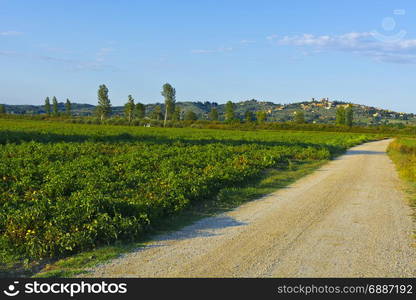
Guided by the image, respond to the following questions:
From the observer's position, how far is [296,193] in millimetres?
15266

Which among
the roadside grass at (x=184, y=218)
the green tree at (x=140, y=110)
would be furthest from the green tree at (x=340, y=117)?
the roadside grass at (x=184, y=218)

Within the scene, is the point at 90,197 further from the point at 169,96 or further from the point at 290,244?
the point at 169,96

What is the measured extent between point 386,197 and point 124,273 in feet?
36.4

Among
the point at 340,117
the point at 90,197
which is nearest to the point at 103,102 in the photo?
the point at 340,117

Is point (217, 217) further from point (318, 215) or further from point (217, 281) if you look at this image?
point (217, 281)

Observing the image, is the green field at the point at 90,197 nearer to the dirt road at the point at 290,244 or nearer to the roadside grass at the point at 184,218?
the roadside grass at the point at 184,218

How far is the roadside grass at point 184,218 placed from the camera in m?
7.43

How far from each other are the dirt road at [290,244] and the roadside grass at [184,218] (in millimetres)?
357

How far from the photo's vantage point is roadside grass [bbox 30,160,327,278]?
7430 millimetres

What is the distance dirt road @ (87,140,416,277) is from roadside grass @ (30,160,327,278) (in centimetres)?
36

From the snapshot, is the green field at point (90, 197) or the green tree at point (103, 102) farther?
the green tree at point (103, 102)

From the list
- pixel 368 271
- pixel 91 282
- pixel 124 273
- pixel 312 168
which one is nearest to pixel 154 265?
pixel 124 273

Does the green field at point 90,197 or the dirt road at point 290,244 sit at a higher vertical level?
the green field at point 90,197

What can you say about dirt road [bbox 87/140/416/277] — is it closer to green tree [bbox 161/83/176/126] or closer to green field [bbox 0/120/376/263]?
green field [bbox 0/120/376/263]
